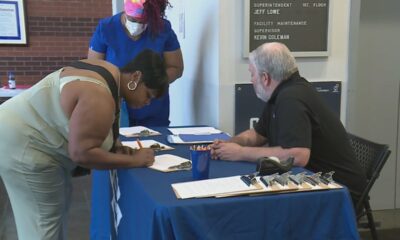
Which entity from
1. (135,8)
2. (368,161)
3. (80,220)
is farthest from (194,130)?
(80,220)

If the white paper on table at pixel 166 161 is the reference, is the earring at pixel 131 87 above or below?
above

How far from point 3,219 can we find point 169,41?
179cm

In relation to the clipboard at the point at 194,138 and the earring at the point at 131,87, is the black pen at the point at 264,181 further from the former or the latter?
the clipboard at the point at 194,138

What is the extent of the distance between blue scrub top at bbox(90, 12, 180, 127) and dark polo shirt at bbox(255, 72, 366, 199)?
37.2 inches

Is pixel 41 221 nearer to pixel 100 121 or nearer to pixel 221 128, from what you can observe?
pixel 100 121

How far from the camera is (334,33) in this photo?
263 cm

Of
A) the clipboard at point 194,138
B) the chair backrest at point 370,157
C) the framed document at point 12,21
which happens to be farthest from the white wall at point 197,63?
the framed document at point 12,21

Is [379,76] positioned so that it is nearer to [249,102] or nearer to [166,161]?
[249,102]

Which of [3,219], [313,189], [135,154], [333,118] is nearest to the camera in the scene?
[313,189]

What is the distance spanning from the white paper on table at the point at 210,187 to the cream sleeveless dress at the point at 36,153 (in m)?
0.41

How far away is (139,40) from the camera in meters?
2.65

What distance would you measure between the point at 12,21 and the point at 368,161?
18.9ft

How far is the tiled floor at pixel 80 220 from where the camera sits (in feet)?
9.89

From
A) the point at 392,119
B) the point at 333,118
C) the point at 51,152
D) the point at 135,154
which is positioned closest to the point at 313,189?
the point at 333,118
